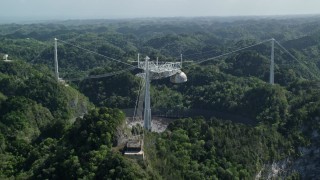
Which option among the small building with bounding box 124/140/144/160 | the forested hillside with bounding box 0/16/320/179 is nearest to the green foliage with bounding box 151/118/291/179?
the forested hillside with bounding box 0/16/320/179

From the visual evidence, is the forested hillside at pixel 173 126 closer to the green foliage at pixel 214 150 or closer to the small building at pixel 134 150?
the green foliage at pixel 214 150

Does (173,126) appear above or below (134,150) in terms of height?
below

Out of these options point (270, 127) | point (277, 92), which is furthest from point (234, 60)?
point (270, 127)

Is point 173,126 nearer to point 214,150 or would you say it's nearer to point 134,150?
point 214,150

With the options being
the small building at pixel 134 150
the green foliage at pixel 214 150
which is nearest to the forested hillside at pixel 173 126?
the green foliage at pixel 214 150

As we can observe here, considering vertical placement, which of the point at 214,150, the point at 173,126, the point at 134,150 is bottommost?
the point at 214,150

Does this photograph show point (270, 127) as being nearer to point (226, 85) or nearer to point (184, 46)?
point (226, 85)

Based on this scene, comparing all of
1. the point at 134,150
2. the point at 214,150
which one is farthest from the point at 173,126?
the point at 134,150

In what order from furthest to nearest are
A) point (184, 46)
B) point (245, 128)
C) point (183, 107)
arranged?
1. point (184, 46)
2. point (183, 107)
3. point (245, 128)
